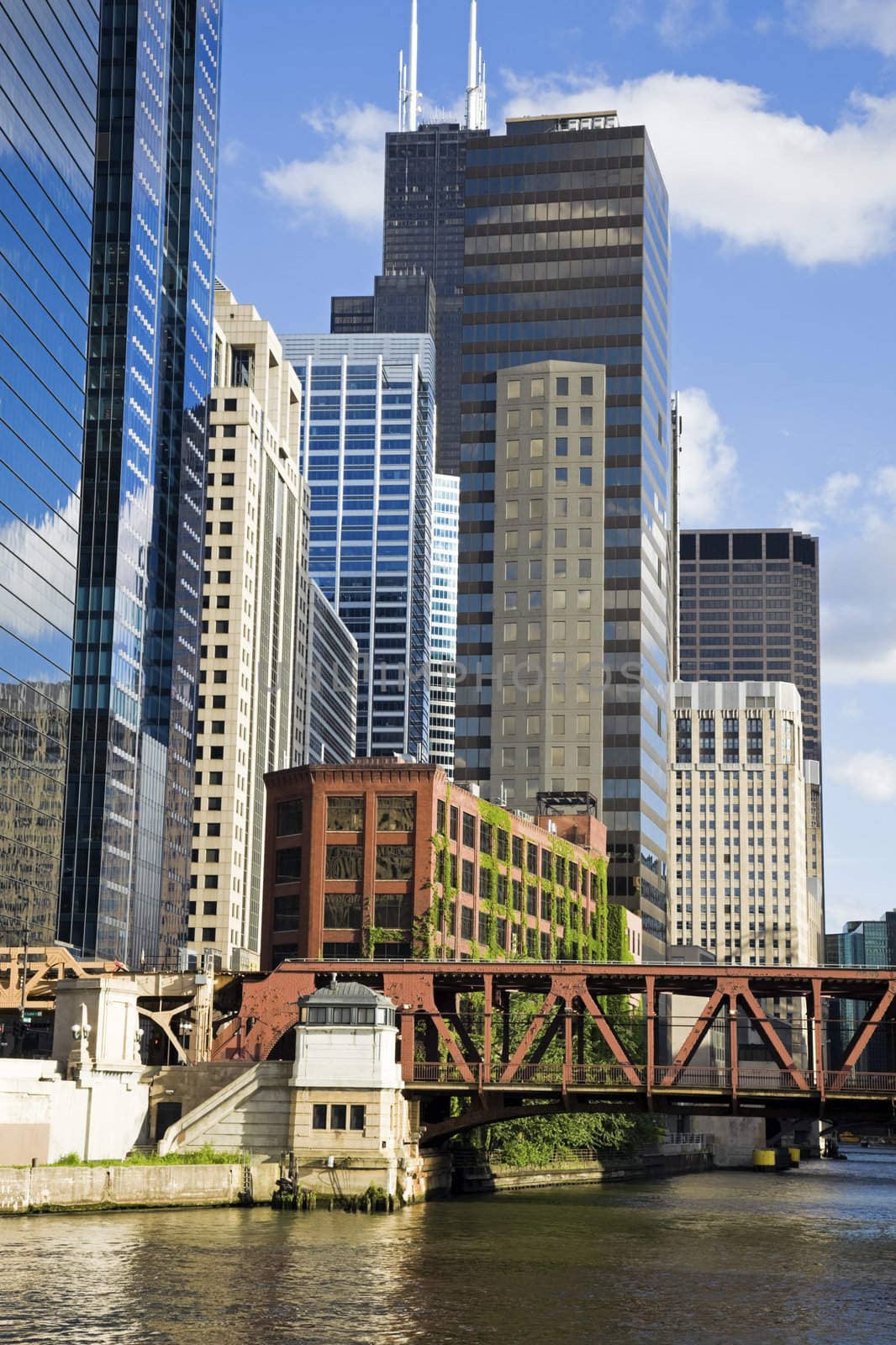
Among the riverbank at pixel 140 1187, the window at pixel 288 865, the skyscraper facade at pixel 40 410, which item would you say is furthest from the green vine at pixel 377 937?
the skyscraper facade at pixel 40 410

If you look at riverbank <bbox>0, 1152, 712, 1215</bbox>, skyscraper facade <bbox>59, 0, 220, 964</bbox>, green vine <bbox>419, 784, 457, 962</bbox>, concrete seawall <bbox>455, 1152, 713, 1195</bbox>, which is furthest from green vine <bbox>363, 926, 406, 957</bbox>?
skyscraper facade <bbox>59, 0, 220, 964</bbox>

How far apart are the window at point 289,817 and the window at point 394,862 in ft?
22.4

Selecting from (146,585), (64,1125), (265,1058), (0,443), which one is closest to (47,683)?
(0,443)

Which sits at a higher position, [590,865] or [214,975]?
[590,865]

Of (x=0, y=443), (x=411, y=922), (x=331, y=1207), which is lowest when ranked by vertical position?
(x=331, y=1207)

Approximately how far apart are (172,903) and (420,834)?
79331 millimetres

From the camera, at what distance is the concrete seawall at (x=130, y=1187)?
79375mm

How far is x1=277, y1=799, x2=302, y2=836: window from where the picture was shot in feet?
430

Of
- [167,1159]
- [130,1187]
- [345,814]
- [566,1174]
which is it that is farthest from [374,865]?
[130,1187]

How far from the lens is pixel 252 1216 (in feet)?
276

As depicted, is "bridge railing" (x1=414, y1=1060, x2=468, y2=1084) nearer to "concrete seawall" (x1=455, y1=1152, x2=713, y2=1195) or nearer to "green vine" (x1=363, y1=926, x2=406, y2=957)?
"concrete seawall" (x1=455, y1=1152, x2=713, y2=1195)

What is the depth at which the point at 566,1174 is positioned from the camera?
12606 centimetres

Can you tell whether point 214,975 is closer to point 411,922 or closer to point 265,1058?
point 265,1058

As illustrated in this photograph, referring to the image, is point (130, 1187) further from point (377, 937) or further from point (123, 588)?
point (123, 588)
